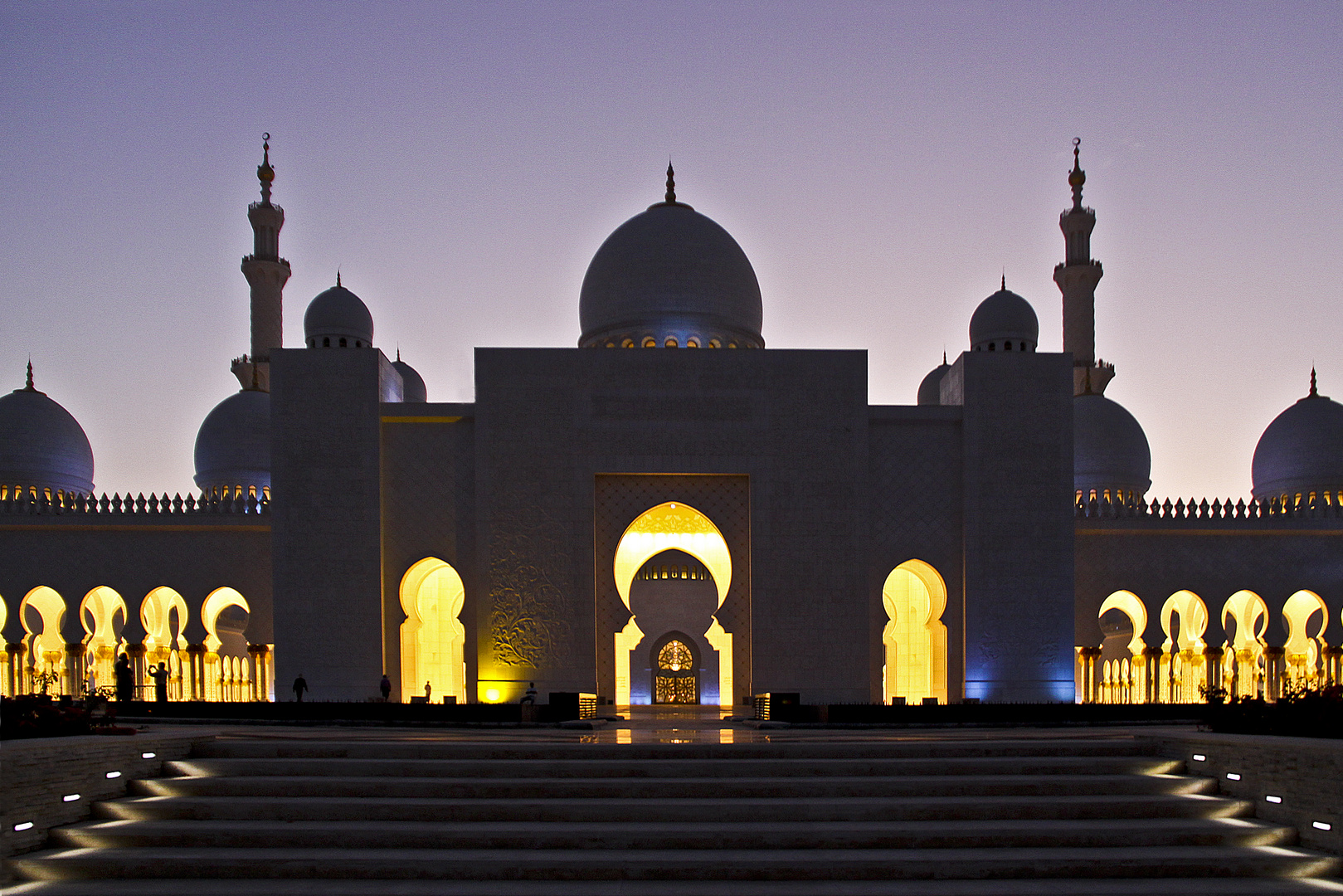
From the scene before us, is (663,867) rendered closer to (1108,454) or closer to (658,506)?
(658,506)

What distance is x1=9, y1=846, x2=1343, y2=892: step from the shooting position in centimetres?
526

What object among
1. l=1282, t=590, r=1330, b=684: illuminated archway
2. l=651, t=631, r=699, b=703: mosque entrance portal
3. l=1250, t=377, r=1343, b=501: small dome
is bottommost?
l=651, t=631, r=699, b=703: mosque entrance portal

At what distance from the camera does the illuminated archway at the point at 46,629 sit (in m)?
18.0

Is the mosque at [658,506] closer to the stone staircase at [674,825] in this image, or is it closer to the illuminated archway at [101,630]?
the illuminated archway at [101,630]

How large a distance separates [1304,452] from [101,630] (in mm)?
21970

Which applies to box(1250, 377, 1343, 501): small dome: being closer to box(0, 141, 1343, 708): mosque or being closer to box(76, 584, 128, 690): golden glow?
box(0, 141, 1343, 708): mosque

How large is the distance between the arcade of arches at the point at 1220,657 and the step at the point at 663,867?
32.6 ft

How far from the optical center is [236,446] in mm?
20719

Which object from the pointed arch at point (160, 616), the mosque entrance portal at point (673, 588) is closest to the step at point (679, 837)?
the mosque entrance portal at point (673, 588)

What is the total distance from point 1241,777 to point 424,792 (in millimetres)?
4624

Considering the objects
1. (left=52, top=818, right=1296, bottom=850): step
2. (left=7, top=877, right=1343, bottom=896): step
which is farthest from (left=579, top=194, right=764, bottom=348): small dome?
(left=7, top=877, right=1343, bottom=896): step

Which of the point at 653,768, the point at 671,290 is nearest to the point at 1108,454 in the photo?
the point at 671,290

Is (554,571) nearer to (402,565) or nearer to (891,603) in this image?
(402,565)

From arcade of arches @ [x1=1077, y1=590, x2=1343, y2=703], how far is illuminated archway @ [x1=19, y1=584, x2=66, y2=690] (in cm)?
1651
